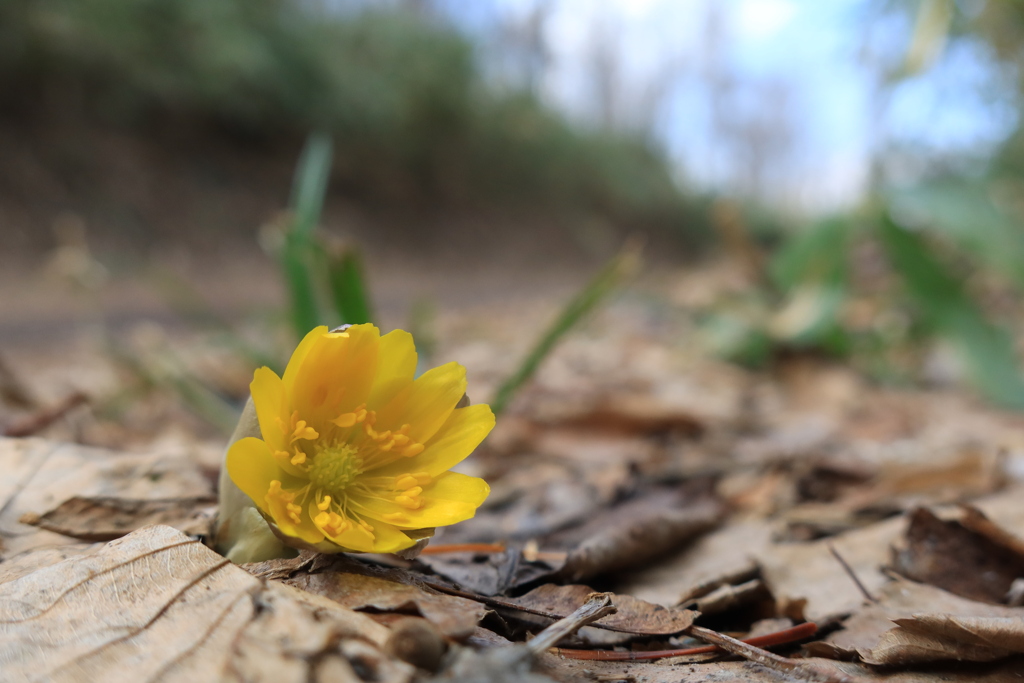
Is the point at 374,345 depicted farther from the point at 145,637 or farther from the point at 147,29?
the point at 147,29

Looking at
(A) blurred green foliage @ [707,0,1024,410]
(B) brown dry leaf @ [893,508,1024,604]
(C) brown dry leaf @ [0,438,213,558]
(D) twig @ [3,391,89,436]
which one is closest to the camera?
(C) brown dry leaf @ [0,438,213,558]

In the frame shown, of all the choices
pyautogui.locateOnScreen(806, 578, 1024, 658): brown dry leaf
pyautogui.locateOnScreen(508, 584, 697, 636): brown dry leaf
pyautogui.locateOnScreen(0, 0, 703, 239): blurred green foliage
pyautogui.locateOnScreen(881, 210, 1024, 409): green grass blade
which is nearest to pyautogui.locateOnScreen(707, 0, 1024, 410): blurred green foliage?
pyautogui.locateOnScreen(881, 210, 1024, 409): green grass blade

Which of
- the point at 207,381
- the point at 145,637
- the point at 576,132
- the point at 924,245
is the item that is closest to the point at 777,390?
the point at 924,245

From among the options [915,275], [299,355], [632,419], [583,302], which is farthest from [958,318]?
[299,355]

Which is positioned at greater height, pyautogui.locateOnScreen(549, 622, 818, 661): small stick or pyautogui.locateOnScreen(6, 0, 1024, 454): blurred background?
pyautogui.locateOnScreen(6, 0, 1024, 454): blurred background

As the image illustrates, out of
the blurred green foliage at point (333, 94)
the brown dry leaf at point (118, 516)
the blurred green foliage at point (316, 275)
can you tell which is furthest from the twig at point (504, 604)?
the blurred green foliage at point (333, 94)

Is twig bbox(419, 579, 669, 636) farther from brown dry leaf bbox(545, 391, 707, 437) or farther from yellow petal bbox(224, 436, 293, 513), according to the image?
brown dry leaf bbox(545, 391, 707, 437)

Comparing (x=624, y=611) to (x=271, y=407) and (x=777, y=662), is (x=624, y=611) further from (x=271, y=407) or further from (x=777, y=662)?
(x=271, y=407)
